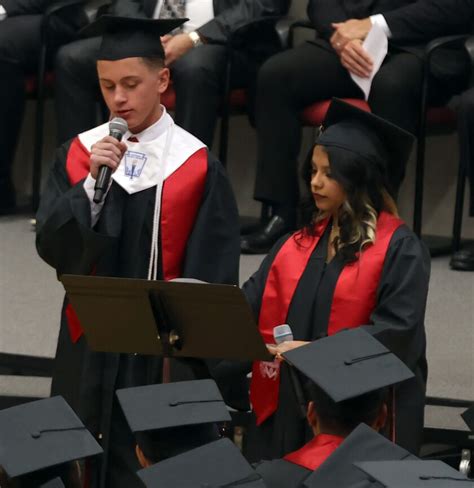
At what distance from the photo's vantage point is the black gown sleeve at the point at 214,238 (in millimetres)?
4520

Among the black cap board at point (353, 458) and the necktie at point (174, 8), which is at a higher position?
the necktie at point (174, 8)

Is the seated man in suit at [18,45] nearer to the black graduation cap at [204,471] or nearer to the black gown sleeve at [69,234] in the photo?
the black gown sleeve at [69,234]

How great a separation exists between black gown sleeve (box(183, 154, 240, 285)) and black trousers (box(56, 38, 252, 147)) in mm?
2231

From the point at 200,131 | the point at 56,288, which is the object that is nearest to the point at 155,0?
the point at 200,131

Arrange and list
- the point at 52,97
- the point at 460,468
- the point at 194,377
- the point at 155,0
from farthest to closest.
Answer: the point at 52,97, the point at 155,0, the point at 460,468, the point at 194,377

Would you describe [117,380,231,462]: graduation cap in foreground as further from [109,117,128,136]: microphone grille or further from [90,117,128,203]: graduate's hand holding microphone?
[109,117,128,136]: microphone grille

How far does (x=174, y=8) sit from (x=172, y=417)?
395 cm

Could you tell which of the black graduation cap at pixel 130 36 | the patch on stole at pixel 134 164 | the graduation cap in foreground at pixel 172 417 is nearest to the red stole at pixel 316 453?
the graduation cap in foreground at pixel 172 417

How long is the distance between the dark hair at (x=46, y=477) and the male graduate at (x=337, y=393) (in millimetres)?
438

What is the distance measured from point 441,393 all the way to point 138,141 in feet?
5.17

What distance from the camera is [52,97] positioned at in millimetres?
7965

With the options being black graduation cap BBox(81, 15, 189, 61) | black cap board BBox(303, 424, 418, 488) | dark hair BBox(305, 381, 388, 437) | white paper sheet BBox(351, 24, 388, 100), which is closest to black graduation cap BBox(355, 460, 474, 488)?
black cap board BBox(303, 424, 418, 488)

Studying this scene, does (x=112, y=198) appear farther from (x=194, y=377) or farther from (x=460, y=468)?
(x=460, y=468)

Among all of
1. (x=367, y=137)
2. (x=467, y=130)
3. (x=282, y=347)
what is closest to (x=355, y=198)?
(x=367, y=137)
